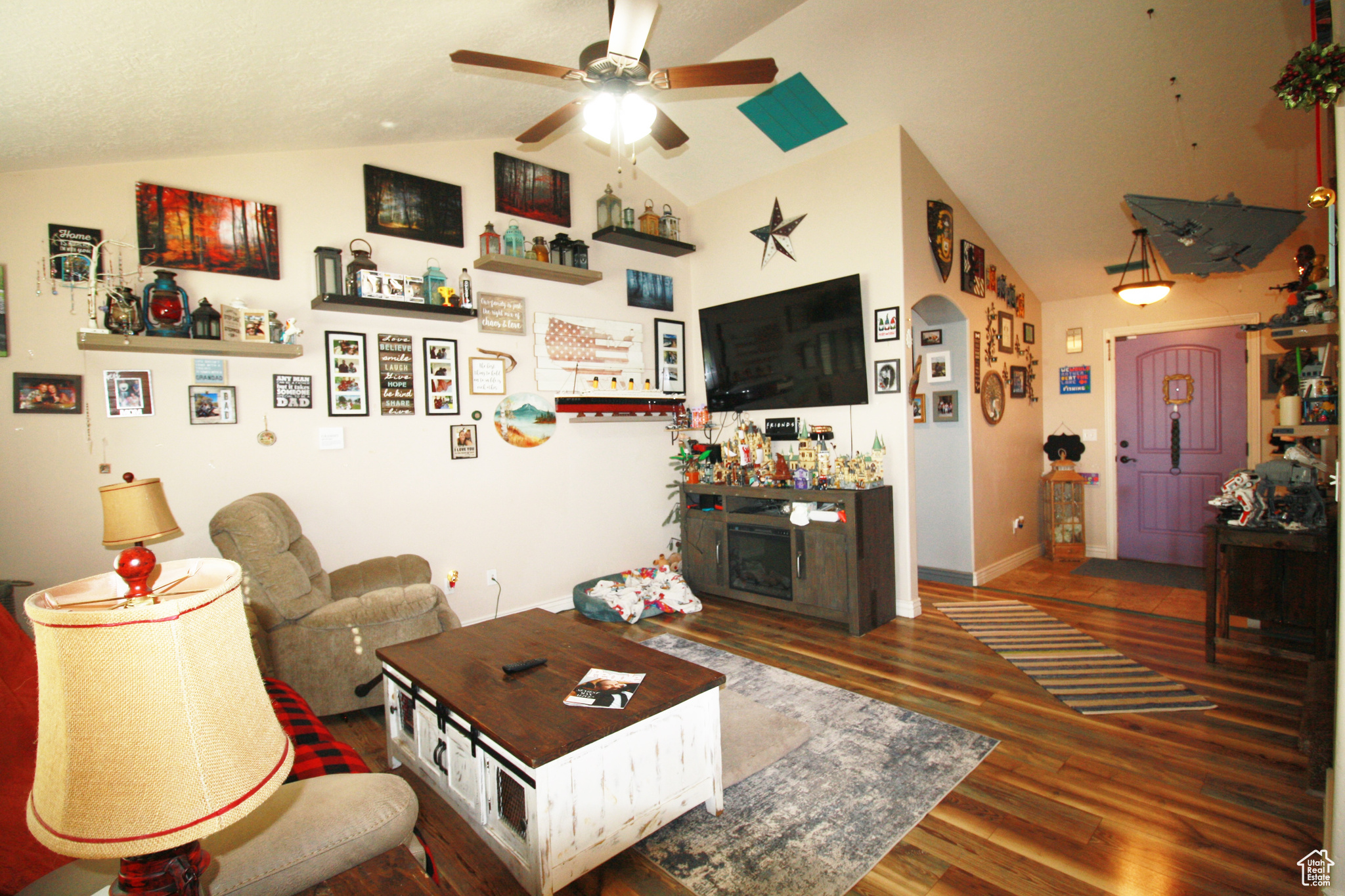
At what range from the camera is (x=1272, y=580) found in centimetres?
315

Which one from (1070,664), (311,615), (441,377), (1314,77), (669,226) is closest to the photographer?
(1314,77)

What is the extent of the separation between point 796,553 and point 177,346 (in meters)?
3.52

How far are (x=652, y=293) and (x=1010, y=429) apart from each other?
10.8ft

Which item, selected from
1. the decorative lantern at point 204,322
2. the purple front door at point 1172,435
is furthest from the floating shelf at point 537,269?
the purple front door at point 1172,435

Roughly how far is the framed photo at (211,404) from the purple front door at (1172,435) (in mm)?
6753

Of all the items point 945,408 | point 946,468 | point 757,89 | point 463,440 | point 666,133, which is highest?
point 757,89

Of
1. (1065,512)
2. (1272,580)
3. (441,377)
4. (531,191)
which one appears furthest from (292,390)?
(1065,512)

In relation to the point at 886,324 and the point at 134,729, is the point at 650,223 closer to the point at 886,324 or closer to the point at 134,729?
the point at 886,324

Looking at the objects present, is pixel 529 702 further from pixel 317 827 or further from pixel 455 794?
pixel 317 827

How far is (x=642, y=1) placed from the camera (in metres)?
2.00

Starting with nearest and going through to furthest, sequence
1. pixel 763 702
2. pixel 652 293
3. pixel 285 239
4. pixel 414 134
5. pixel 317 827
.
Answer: pixel 317 827 → pixel 763 702 → pixel 285 239 → pixel 414 134 → pixel 652 293

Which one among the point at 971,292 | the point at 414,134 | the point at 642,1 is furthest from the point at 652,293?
the point at 642,1

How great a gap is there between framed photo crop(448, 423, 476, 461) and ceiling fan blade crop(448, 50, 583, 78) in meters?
2.17

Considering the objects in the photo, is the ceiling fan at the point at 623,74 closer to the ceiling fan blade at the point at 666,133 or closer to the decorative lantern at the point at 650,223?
the ceiling fan blade at the point at 666,133
